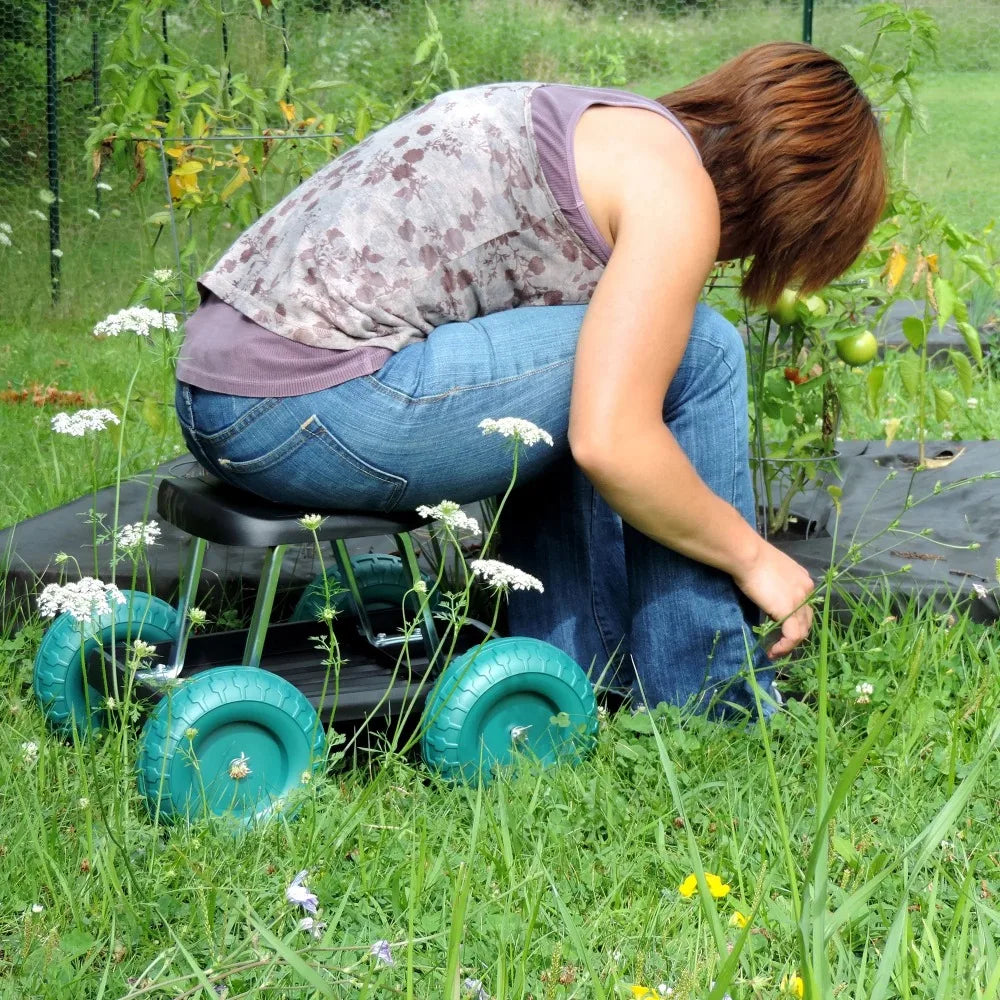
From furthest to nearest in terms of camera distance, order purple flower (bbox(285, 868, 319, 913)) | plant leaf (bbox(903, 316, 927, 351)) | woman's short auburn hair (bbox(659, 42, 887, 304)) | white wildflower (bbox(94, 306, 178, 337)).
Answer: plant leaf (bbox(903, 316, 927, 351)) < woman's short auburn hair (bbox(659, 42, 887, 304)) < white wildflower (bbox(94, 306, 178, 337)) < purple flower (bbox(285, 868, 319, 913))

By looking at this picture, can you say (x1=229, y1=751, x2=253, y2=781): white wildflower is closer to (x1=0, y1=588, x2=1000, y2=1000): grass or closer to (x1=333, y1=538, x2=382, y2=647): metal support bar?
(x1=0, y1=588, x2=1000, y2=1000): grass

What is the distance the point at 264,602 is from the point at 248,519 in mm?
116

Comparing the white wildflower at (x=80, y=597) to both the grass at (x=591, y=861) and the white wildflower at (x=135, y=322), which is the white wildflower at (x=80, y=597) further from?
the white wildflower at (x=135, y=322)

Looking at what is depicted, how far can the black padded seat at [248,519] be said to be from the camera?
1.62 metres

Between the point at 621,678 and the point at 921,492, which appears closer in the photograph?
the point at 621,678

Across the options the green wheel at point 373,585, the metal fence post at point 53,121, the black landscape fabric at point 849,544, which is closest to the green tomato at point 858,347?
the black landscape fabric at point 849,544

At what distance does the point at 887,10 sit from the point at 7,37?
502 centimetres

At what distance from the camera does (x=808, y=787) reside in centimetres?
161

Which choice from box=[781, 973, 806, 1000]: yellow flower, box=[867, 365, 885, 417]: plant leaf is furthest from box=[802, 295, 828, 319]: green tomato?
box=[781, 973, 806, 1000]: yellow flower

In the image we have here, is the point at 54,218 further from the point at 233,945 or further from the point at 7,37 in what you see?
the point at 233,945

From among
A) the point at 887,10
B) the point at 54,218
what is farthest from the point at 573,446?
the point at 54,218

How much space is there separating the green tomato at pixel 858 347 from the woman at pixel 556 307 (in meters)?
0.42

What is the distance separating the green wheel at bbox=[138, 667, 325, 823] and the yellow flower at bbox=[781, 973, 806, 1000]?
571 millimetres

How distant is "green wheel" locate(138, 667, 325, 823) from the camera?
1.50 meters
